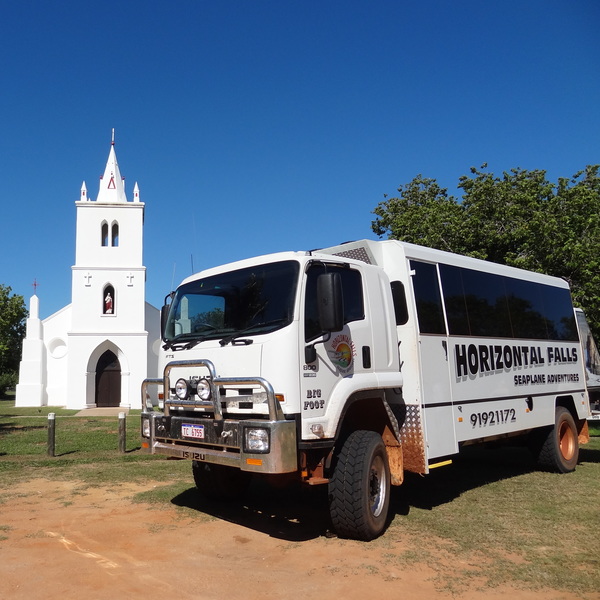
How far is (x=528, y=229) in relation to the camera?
18781 millimetres

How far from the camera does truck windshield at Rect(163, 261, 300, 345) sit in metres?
5.72

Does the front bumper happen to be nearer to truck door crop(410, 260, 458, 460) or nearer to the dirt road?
the dirt road

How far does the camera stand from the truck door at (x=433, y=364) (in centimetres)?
666

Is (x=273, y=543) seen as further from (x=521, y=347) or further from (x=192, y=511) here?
(x=521, y=347)

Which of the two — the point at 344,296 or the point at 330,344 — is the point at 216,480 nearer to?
the point at 330,344

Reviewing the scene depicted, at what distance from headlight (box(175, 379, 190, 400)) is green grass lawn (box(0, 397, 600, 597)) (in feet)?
5.67

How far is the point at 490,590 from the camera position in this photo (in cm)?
469

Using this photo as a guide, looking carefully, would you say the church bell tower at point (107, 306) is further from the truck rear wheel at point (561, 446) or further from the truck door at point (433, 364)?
the truck door at point (433, 364)

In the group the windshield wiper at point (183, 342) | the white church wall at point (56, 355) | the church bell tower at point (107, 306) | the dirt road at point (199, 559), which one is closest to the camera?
the dirt road at point (199, 559)

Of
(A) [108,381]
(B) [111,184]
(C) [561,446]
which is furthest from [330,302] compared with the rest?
(B) [111,184]

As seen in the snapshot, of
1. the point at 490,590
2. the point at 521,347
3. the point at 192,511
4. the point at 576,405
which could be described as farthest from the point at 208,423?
the point at 576,405

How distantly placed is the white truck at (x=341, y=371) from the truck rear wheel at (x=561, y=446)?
125 cm

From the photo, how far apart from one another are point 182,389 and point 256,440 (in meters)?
1.22

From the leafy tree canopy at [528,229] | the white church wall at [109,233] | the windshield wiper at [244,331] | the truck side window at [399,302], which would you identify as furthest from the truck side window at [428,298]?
the white church wall at [109,233]
